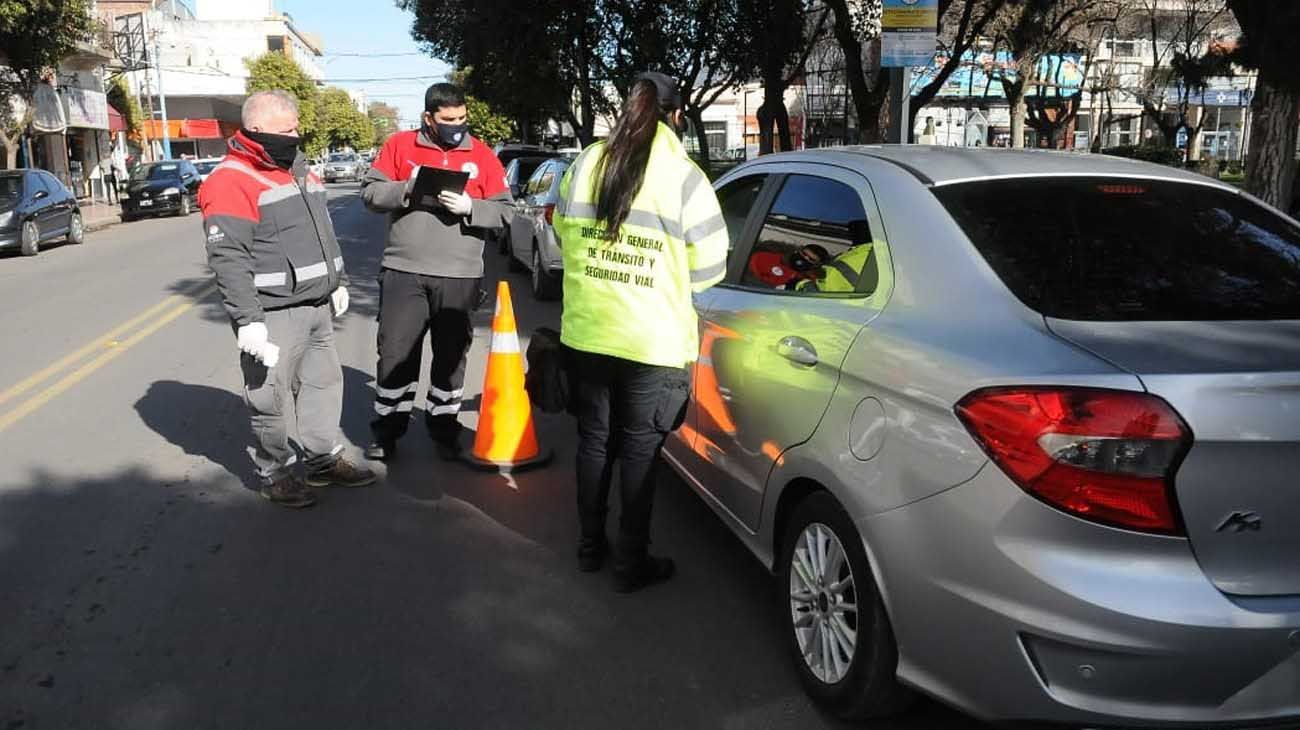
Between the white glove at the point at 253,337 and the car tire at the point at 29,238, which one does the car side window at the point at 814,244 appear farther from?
the car tire at the point at 29,238

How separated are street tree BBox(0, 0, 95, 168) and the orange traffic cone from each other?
18527 millimetres

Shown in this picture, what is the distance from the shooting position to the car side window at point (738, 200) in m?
4.16

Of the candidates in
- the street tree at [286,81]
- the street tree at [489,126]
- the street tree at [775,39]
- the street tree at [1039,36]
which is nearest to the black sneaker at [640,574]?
the street tree at [1039,36]

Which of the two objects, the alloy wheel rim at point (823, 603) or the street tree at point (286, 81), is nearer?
the alloy wheel rim at point (823, 603)

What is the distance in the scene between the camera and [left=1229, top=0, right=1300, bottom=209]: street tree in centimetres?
901

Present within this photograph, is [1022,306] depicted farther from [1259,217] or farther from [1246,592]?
[1259,217]

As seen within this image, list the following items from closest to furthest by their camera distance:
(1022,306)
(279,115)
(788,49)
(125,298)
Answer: (1022,306), (279,115), (125,298), (788,49)

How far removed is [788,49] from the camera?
20.8 metres

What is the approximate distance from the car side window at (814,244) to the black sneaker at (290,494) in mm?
2393

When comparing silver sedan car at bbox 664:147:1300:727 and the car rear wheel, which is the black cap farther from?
the car rear wheel

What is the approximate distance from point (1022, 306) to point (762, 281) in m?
1.41

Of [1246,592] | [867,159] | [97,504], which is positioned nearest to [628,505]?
[867,159]

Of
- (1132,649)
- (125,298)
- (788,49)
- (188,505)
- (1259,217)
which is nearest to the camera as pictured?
(1132,649)

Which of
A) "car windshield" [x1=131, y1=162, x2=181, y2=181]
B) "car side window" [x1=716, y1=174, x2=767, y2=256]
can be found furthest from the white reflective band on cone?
"car windshield" [x1=131, y1=162, x2=181, y2=181]
